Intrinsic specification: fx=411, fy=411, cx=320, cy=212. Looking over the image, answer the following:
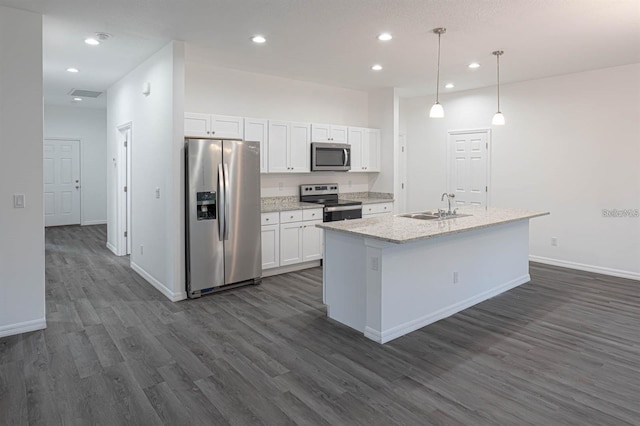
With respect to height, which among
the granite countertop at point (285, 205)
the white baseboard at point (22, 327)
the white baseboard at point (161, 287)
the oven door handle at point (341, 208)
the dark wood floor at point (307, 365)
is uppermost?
the granite countertop at point (285, 205)

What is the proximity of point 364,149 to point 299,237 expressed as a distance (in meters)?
2.12

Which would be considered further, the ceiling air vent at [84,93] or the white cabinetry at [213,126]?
the ceiling air vent at [84,93]

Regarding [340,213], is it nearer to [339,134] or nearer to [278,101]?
[339,134]

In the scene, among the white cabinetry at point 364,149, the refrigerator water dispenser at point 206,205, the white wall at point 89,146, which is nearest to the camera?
the refrigerator water dispenser at point 206,205

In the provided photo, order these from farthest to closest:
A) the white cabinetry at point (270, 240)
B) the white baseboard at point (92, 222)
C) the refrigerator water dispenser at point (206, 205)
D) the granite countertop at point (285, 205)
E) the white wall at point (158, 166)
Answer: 1. the white baseboard at point (92, 222)
2. the granite countertop at point (285, 205)
3. the white cabinetry at point (270, 240)
4. the refrigerator water dispenser at point (206, 205)
5. the white wall at point (158, 166)

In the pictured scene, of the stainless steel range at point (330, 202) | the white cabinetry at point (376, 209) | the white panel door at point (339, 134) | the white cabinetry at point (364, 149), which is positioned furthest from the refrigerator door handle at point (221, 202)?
the white cabinetry at point (364, 149)

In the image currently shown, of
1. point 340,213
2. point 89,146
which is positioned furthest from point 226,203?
point 89,146

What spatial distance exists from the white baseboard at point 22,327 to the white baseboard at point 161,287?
3.82ft

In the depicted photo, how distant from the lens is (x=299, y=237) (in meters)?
5.64

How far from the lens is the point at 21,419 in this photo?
2334 mm

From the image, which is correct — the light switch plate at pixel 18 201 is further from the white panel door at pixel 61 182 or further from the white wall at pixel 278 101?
the white panel door at pixel 61 182

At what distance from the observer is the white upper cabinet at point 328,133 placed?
Result: 6.12m

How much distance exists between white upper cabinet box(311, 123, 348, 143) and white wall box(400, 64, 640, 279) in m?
2.15

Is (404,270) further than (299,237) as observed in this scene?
No
